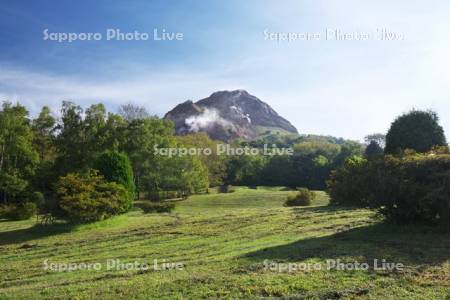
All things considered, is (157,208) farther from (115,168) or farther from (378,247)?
(378,247)

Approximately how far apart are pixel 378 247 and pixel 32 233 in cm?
1584

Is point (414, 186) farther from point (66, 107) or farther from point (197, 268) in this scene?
point (66, 107)

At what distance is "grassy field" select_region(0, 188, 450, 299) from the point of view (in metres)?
7.21

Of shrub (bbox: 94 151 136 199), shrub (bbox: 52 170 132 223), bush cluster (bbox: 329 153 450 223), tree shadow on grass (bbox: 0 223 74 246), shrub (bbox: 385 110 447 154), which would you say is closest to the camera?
bush cluster (bbox: 329 153 450 223)

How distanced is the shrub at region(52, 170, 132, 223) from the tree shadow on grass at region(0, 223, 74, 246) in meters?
0.72

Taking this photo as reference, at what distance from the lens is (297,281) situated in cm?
752

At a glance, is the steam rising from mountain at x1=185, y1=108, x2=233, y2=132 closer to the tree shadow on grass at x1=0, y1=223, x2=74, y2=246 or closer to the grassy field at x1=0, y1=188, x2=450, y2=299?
the tree shadow on grass at x1=0, y1=223, x2=74, y2=246

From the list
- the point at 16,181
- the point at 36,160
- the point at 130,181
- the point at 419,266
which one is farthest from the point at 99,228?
the point at 36,160

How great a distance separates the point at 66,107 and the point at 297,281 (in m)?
35.7

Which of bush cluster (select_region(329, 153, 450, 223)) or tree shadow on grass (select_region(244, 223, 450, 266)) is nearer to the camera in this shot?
tree shadow on grass (select_region(244, 223, 450, 266))

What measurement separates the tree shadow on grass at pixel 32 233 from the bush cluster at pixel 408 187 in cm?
1406

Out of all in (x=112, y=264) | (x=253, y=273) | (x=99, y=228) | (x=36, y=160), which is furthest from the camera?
(x=36, y=160)

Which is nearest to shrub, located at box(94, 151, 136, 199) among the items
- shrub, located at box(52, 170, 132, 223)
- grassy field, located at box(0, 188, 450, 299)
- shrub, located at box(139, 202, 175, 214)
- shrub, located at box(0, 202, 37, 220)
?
shrub, located at box(52, 170, 132, 223)

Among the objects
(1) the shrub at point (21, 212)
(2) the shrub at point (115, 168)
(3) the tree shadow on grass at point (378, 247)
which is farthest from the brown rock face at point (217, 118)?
(3) the tree shadow on grass at point (378, 247)
